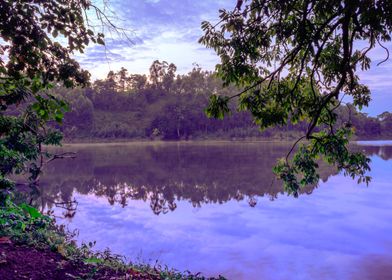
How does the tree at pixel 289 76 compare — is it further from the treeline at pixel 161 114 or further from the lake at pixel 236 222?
the treeline at pixel 161 114

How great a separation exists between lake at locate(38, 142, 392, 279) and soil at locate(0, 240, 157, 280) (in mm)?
3186

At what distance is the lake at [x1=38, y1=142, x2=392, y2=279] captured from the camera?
935cm

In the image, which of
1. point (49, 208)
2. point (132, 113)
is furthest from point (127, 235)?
point (132, 113)

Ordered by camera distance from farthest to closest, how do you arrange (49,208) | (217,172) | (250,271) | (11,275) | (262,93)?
(217,172) < (49,208) < (250,271) < (262,93) < (11,275)

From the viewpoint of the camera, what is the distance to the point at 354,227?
42.7ft

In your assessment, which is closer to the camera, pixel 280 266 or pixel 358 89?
pixel 358 89

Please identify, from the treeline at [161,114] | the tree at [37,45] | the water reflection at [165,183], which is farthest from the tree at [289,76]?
the treeline at [161,114]

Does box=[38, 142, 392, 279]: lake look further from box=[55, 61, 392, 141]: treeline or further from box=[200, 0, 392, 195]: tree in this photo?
box=[55, 61, 392, 141]: treeline

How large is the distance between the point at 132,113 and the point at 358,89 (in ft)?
277

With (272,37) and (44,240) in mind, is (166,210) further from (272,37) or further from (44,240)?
(272,37)

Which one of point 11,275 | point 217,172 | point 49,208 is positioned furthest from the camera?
point 217,172

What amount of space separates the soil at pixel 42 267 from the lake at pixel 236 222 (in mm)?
3186

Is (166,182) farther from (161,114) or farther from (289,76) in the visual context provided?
(161,114)

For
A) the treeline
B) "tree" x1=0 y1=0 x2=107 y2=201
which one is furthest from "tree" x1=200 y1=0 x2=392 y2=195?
the treeline
